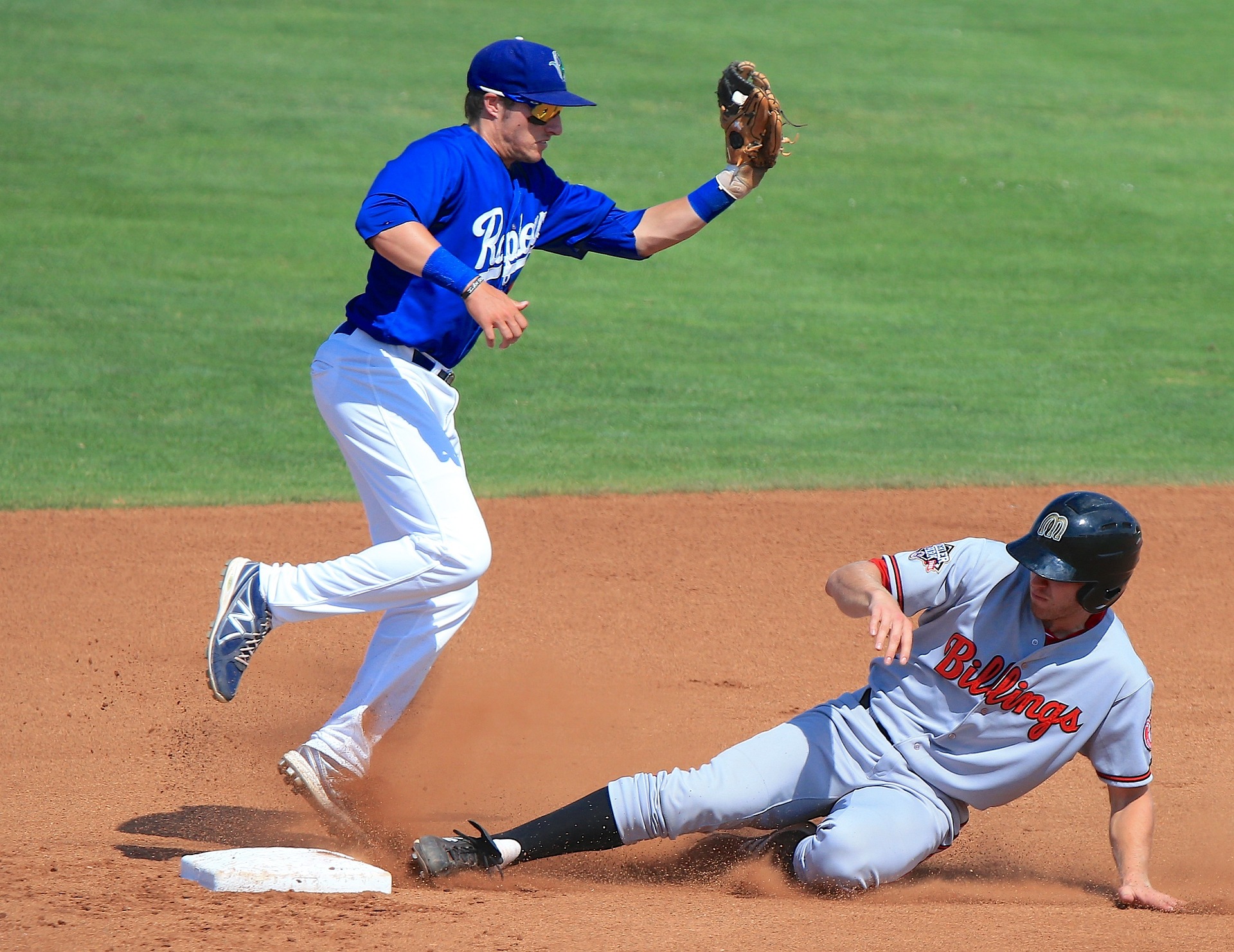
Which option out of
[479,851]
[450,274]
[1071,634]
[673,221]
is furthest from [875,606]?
[673,221]

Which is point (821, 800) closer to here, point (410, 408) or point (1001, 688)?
point (1001, 688)

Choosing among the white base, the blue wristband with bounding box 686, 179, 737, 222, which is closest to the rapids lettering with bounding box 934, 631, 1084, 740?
the white base

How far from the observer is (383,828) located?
14.4 ft

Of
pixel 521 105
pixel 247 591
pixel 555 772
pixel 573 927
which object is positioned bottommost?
pixel 555 772

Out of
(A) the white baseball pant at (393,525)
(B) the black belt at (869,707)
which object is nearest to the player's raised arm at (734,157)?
(A) the white baseball pant at (393,525)

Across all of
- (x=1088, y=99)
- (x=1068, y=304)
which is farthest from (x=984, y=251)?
(x=1088, y=99)

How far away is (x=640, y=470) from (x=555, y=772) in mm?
3683

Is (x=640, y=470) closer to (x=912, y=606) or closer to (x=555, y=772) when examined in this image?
(x=555, y=772)

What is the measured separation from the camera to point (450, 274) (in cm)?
390

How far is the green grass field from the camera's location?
354 inches

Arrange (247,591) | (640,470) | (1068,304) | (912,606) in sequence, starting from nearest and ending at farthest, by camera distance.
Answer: (912,606) < (247,591) < (640,470) < (1068,304)

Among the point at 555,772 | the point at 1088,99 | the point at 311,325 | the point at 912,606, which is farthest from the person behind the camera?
the point at 1088,99

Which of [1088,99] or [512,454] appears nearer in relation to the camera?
[512,454]

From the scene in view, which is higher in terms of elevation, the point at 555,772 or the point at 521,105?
the point at 521,105
